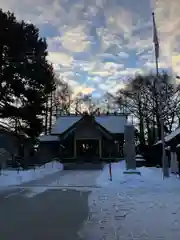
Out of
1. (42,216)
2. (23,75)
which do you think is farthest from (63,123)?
(42,216)

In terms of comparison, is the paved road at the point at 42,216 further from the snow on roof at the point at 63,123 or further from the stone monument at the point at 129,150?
the snow on roof at the point at 63,123

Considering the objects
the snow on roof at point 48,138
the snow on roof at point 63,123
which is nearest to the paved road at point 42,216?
the snow on roof at point 48,138

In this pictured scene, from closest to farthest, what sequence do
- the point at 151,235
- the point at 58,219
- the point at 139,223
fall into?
the point at 151,235, the point at 139,223, the point at 58,219

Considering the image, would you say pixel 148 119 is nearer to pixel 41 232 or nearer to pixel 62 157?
pixel 62 157

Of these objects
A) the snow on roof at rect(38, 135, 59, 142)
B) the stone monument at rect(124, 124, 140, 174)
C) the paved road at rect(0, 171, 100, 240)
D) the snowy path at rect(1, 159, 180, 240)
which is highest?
the snow on roof at rect(38, 135, 59, 142)

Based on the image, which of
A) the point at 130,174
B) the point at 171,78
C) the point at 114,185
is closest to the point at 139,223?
the point at 114,185

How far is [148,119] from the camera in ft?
211

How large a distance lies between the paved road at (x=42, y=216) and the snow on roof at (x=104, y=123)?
41994mm

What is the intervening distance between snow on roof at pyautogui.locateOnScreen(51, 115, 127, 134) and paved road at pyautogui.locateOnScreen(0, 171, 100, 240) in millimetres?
41994

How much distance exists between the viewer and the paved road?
8.23 metres

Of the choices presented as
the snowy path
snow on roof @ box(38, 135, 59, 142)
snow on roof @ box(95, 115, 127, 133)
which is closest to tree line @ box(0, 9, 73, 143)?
the snowy path

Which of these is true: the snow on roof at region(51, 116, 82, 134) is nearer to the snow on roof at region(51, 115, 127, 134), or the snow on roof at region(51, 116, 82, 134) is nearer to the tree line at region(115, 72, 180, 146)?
the snow on roof at region(51, 115, 127, 134)

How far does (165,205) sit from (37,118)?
15.3 m

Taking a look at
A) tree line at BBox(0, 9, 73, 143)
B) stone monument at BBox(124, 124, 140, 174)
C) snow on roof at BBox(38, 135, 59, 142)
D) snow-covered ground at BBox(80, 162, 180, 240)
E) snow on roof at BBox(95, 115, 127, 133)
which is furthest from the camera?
snow on roof at BBox(95, 115, 127, 133)
